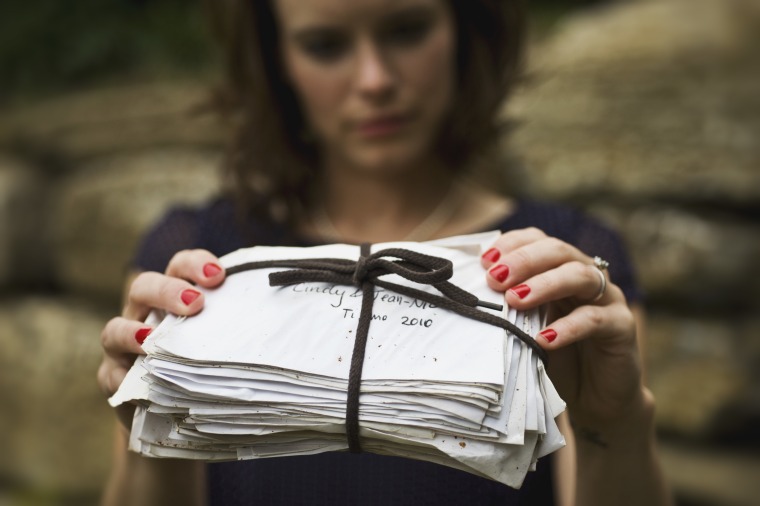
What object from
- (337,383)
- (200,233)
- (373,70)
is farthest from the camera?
(200,233)

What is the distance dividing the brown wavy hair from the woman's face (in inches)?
4.1

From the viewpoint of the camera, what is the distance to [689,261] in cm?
196

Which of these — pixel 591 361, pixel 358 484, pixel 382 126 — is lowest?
pixel 358 484

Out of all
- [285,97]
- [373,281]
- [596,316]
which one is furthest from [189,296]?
[285,97]

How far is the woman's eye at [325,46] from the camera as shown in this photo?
54.3 inches

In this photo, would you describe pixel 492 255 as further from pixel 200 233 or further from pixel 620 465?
pixel 200 233

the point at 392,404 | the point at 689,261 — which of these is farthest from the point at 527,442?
the point at 689,261

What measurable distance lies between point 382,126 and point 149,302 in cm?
59

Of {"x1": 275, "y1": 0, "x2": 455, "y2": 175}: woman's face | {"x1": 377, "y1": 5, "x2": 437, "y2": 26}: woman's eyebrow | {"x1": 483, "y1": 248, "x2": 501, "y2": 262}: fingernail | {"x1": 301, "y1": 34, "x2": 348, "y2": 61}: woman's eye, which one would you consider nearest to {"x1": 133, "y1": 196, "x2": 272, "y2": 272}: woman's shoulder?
{"x1": 275, "y1": 0, "x2": 455, "y2": 175}: woman's face

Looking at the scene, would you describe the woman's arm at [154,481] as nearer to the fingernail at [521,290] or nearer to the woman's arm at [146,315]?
the woman's arm at [146,315]

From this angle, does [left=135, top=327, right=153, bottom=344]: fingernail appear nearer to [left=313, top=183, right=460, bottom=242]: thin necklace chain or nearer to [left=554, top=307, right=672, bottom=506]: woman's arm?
[left=554, top=307, right=672, bottom=506]: woman's arm

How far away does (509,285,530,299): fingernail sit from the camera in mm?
871

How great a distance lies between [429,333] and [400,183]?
2.54ft

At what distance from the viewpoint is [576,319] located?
90 centimetres
